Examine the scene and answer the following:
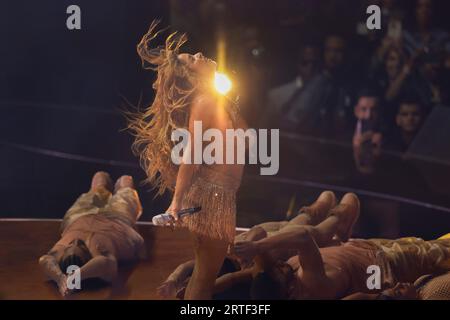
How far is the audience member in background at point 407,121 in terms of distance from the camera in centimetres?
865

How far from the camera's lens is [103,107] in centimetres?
944

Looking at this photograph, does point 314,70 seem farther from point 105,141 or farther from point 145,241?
point 145,241

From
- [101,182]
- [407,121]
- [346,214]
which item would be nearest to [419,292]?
[346,214]

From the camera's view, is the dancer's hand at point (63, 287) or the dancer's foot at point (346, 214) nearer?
the dancer's hand at point (63, 287)

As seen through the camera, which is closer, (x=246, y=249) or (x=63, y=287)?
(x=246, y=249)

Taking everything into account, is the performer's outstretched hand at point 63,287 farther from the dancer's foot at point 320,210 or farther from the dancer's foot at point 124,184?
the dancer's foot at point 320,210

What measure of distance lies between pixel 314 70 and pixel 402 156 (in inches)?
42.5

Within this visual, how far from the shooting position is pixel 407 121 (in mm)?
8664

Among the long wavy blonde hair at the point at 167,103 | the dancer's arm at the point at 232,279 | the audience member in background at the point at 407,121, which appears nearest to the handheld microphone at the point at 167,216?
the long wavy blonde hair at the point at 167,103

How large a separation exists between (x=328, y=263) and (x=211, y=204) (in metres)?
0.72

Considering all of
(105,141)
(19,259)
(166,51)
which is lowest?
(19,259)

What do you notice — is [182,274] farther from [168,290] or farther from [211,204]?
[211,204]

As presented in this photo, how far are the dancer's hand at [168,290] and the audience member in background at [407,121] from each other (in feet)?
12.2

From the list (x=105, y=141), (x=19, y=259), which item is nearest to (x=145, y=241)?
(x=19, y=259)
